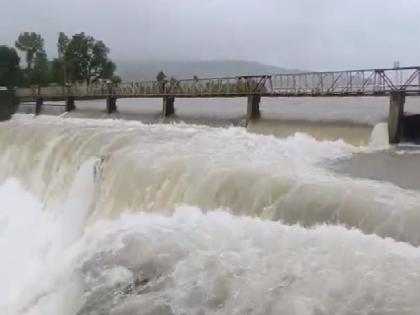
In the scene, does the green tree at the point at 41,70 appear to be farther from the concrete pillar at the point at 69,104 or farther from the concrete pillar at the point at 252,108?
the concrete pillar at the point at 252,108

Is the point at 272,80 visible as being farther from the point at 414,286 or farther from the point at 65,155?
the point at 414,286

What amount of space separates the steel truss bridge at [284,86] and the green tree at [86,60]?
3486 centimetres

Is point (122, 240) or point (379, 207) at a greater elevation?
point (379, 207)

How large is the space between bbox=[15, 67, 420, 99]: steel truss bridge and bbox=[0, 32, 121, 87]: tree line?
34.7m

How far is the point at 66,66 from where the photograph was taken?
68.1 m

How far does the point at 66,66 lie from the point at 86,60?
2726 mm

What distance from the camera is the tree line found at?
66.6 metres

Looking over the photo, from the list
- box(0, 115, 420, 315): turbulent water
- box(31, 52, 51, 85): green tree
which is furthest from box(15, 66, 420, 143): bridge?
box(31, 52, 51, 85): green tree

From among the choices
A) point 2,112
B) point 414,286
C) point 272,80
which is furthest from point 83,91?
point 414,286

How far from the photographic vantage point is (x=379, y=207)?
863 cm

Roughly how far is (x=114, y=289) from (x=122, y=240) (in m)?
1.58

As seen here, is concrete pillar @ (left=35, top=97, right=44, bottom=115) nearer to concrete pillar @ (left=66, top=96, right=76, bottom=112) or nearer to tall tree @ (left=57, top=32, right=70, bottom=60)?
concrete pillar @ (left=66, top=96, right=76, bottom=112)

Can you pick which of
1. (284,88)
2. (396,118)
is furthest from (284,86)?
(396,118)

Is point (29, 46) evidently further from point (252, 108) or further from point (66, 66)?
point (252, 108)
